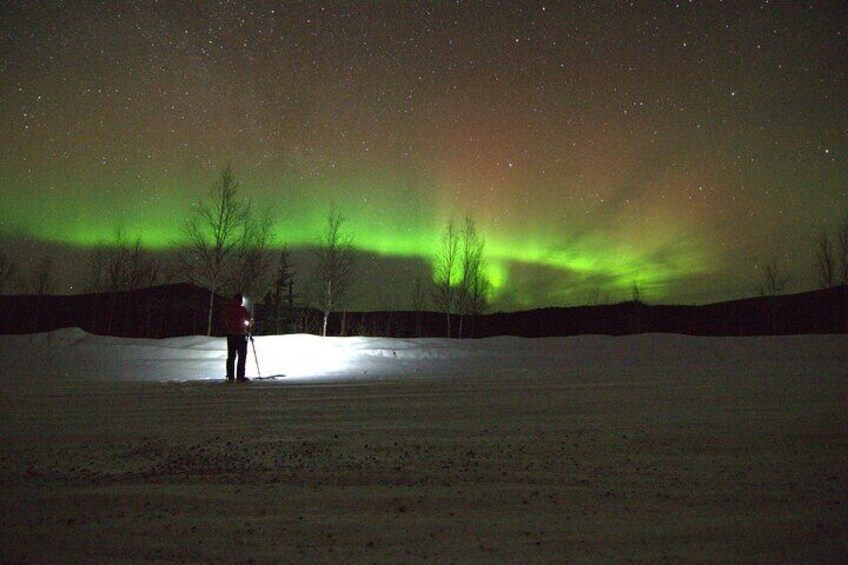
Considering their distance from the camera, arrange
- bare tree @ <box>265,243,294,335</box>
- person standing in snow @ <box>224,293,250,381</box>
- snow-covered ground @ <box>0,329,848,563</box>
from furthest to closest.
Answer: bare tree @ <box>265,243,294,335</box>, person standing in snow @ <box>224,293,250,381</box>, snow-covered ground @ <box>0,329,848,563</box>

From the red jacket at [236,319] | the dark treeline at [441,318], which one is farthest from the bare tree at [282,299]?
the red jacket at [236,319]

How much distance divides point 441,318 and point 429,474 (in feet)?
296

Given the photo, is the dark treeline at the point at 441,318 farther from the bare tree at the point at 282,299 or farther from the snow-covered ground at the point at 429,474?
the snow-covered ground at the point at 429,474

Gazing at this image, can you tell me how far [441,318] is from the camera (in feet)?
309

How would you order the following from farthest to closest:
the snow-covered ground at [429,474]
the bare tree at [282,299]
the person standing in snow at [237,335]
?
1. the bare tree at [282,299]
2. the person standing in snow at [237,335]
3. the snow-covered ground at [429,474]

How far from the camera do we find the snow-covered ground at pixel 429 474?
114 inches

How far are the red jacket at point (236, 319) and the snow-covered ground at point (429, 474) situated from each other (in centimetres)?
196

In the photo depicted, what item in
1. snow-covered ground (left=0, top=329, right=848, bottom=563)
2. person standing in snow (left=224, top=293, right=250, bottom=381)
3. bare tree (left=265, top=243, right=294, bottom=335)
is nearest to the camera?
snow-covered ground (left=0, top=329, right=848, bottom=563)

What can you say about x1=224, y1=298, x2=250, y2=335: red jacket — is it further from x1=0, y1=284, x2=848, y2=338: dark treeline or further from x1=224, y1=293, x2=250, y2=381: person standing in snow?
x1=0, y1=284, x2=848, y2=338: dark treeline

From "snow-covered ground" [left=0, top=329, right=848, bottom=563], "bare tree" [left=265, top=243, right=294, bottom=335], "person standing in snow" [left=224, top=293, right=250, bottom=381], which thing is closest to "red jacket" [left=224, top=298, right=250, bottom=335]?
"person standing in snow" [left=224, top=293, right=250, bottom=381]

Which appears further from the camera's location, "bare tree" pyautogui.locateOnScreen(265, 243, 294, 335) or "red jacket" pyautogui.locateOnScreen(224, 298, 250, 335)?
"bare tree" pyautogui.locateOnScreen(265, 243, 294, 335)

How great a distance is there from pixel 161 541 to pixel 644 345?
68.8 ft

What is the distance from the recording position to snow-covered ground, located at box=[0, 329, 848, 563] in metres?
2.90

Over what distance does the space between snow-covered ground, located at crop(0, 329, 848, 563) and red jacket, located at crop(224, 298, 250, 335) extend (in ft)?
6.43
